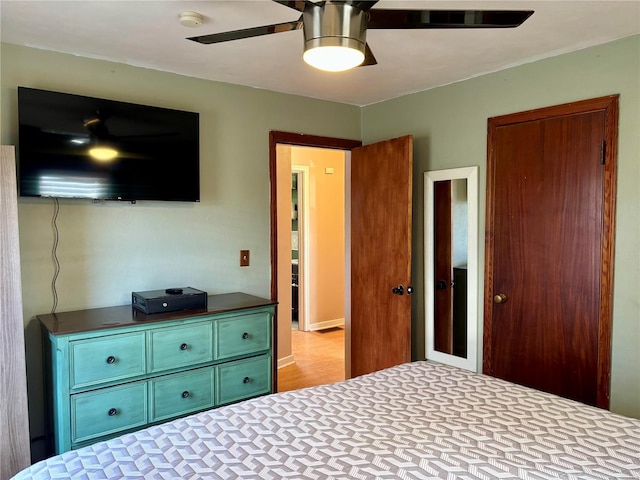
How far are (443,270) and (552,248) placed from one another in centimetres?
83

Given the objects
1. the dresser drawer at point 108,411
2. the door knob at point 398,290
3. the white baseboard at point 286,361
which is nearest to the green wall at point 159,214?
the dresser drawer at point 108,411

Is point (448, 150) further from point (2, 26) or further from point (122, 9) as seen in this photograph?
point (2, 26)

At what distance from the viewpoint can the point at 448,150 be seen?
11.0ft

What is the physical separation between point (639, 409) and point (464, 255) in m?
1.29

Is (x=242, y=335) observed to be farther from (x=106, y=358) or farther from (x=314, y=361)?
(x=314, y=361)

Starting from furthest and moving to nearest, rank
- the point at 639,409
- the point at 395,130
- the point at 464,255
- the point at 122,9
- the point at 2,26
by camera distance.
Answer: the point at 395,130, the point at 464,255, the point at 639,409, the point at 2,26, the point at 122,9

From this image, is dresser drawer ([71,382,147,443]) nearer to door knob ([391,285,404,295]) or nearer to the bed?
the bed

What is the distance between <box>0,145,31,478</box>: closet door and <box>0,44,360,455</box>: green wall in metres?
0.36

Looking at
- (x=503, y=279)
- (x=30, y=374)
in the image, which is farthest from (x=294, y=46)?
(x=30, y=374)

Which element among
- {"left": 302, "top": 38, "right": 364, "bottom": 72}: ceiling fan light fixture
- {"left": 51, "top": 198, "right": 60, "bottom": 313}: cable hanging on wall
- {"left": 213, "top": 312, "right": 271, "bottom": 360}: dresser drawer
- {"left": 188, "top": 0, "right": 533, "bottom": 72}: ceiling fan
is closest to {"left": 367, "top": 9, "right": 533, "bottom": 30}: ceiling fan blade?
{"left": 188, "top": 0, "right": 533, "bottom": 72}: ceiling fan

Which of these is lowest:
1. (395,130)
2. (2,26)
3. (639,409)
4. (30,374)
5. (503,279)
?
(639,409)

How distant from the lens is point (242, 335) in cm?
287

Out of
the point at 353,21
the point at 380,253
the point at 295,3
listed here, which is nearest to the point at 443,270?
the point at 380,253

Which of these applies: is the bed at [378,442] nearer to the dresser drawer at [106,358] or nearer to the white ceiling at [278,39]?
the dresser drawer at [106,358]
